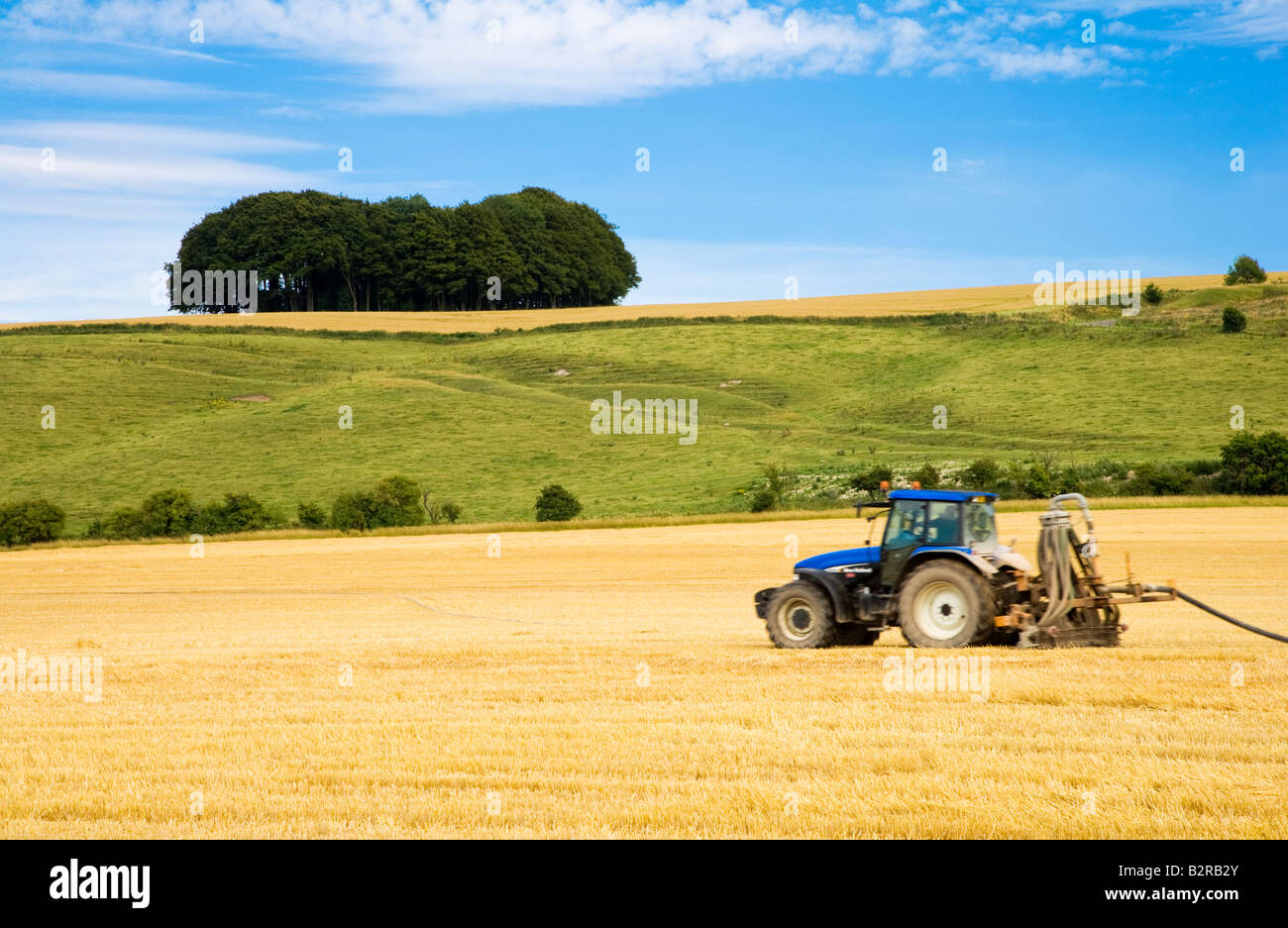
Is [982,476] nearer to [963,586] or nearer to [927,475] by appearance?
[927,475]

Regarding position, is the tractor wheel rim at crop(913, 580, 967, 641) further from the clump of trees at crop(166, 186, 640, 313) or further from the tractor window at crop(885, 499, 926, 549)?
the clump of trees at crop(166, 186, 640, 313)

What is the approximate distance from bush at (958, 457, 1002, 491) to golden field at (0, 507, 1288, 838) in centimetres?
2462

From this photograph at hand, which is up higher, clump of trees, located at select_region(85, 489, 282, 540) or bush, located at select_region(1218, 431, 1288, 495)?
bush, located at select_region(1218, 431, 1288, 495)

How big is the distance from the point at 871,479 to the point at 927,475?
285 centimetres

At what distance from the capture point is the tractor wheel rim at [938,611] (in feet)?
51.4

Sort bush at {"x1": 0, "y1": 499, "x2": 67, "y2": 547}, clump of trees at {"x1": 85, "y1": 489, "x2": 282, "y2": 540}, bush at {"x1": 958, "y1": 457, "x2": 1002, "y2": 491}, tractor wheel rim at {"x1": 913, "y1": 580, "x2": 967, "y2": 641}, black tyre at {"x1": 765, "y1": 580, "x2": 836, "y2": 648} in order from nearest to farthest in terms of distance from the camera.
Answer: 1. tractor wheel rim at {"x1": 913, "y1": 580, "x2": 967, "y2": 641}
2. black tyre at {"x1": 765, "y1": 580, "x2": 836, "y2": 648}
3. bush at {"x1": 958, "y1": 457, "x2": 1002, "y2": 491}
4. bush at {"x1": 0, "y1": 499, "x2": 67, "y2": 547}
5. clump of trees at {"x1": 85, "y1": 489, "x2": 282, "y2": 540}

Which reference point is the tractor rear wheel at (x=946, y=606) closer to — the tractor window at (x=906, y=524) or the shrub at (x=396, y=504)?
the tractor window at (x=906, y=524)

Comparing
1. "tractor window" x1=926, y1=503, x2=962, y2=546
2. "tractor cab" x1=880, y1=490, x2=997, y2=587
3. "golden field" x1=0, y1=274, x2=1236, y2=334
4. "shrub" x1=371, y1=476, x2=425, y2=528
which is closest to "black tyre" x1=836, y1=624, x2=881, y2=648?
"tractor cab" x1=880, y1=490, x2=997, y2=587

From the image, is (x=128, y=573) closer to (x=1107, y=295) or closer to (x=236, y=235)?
(x=1107, y=295)

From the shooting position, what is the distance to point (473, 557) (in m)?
41.2

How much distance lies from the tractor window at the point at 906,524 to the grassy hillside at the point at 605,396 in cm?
3575

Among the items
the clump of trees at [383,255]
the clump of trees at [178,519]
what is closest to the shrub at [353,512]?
the clump of trees at [178,519]

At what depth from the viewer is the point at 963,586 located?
15.4m

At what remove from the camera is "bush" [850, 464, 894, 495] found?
161 feet
